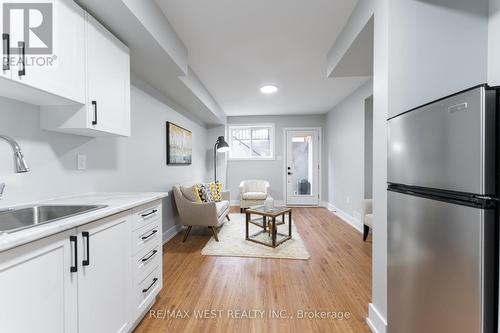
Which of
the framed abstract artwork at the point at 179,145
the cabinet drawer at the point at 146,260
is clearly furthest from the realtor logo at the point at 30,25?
the framed abstract artwork at the point at 179,145

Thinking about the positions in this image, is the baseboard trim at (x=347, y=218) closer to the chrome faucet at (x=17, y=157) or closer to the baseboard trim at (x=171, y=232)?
the baseboard trim at (x=171, y=232)

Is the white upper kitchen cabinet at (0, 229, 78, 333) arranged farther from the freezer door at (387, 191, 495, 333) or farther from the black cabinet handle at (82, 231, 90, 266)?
the freezer door at (387, 191, 495, 333)

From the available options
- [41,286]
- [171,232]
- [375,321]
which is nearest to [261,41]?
[41,286]

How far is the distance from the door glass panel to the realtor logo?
533 cm

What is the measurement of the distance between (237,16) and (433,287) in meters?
2.29

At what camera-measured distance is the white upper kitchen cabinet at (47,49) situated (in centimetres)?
101

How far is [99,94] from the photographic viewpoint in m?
1.54

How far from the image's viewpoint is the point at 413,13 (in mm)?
1242

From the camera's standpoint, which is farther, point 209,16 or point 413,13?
point 209,16

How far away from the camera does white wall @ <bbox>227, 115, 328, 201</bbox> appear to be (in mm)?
5965

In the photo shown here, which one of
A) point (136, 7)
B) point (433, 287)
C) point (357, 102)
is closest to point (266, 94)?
point (357, 102)

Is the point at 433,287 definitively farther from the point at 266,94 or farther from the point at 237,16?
the point at 266,94

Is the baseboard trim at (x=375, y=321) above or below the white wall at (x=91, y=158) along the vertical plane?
below

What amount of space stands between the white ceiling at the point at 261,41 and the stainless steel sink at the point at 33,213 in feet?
5.57
